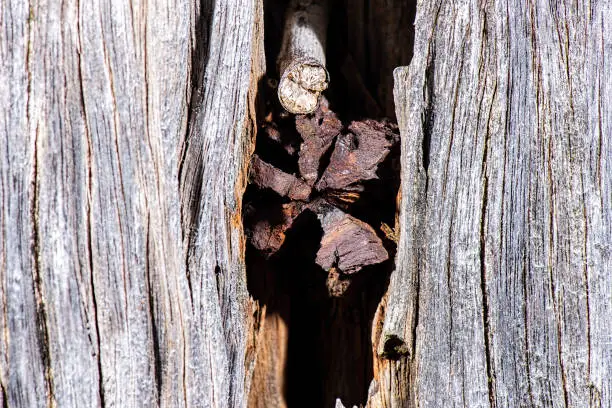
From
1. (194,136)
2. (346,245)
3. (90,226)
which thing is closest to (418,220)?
(346,245)

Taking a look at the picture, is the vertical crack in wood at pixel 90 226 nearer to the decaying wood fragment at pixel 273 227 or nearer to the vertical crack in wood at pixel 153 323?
the vertical crack in wood at pixel 153 323

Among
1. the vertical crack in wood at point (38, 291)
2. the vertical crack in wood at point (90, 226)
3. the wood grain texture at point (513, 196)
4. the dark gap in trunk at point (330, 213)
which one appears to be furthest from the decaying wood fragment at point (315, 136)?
the vertical crack in wood at point (38, 291)

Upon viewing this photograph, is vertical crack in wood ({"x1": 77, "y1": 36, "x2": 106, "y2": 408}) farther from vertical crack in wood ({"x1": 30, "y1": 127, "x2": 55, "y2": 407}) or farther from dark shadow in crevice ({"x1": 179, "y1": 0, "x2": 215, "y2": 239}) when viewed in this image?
dark shadow in crevice ({"x1": 179, "y1": 0, "x2": 215, "y2": 239})

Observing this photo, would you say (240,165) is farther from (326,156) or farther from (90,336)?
(90,336)

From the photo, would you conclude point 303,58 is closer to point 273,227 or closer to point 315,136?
point 315,136

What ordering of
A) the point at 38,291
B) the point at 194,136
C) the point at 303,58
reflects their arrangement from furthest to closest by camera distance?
the point at 303,58
the point at 194,136
the point at 38,291

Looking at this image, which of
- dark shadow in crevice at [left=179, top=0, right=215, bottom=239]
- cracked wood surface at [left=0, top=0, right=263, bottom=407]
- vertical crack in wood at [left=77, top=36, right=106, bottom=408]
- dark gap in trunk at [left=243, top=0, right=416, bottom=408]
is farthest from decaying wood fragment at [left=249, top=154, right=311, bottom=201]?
vertical crack in wood at [left=77, top=36, right=106, bottom=408]
